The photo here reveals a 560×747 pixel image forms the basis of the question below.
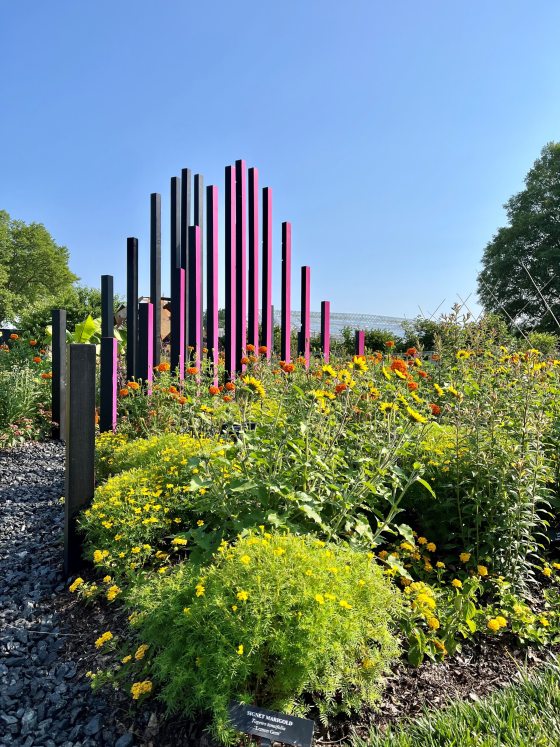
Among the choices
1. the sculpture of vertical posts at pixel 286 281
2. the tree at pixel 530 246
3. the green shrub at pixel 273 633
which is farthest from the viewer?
the tree at pixel 530 246

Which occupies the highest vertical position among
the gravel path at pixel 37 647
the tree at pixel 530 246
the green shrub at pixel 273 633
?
the tree at pixel 530 246

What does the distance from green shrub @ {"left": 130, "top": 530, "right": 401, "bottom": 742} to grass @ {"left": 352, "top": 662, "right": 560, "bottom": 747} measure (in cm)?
16

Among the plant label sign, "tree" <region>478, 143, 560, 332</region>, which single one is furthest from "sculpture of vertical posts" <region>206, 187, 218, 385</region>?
"tree" <region>478, 143, 560, 332</region>

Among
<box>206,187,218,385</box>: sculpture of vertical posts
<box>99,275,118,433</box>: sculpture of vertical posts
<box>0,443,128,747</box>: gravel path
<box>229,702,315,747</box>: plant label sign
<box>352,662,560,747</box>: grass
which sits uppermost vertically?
<box>206,187,218,385</box>: sculpture of vertical posts

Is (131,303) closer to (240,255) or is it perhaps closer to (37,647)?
(240,255)

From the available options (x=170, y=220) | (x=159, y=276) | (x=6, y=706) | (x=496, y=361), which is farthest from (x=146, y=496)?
(x=170, y=220)

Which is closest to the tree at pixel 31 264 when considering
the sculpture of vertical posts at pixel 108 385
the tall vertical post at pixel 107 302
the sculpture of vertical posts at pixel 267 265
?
the sculpture of vertical posts at pixel 267 265

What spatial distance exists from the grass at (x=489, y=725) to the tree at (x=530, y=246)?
26154 millimetres

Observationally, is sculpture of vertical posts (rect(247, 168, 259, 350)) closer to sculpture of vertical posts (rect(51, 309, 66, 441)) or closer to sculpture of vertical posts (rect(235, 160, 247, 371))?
sculpture of vertical posts (rect(235, 160, 247, 371))

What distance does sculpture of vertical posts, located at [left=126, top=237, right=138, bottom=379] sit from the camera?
724 centimetres

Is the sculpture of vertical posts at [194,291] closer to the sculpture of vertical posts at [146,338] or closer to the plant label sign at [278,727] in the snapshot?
the sculpture of vertical posts at [146,338]

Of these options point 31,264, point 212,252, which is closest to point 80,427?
point 212,252

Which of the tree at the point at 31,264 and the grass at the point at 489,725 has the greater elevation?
the tree at the point at 31,264

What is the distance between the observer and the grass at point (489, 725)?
6.22 ft
